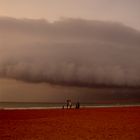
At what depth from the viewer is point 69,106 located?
3569 cm

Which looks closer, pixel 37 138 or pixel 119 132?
pixel 37 138

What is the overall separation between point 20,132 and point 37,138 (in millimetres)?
1617

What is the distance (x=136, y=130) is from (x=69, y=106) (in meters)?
20.6

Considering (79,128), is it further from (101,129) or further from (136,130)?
(136,130)

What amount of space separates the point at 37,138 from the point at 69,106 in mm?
22569

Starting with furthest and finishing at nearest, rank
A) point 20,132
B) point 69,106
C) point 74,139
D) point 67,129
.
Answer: point 69,106 < point 67,129 < point 20,132 < point 74,139

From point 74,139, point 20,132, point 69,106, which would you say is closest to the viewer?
point 74,139

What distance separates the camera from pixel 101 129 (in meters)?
15.7

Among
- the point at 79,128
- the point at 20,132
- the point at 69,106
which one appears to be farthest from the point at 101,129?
the point at 69,106

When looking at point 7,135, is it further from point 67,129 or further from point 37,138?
point 67,129

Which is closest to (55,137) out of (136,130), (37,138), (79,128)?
(37,138)

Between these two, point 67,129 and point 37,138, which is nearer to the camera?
point 37,138

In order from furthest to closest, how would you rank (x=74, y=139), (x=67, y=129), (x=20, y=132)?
(x=67, y=129)
(x=20, y=132)
(x=74, y=139)

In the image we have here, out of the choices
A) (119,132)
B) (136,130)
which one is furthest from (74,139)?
(136,130)
